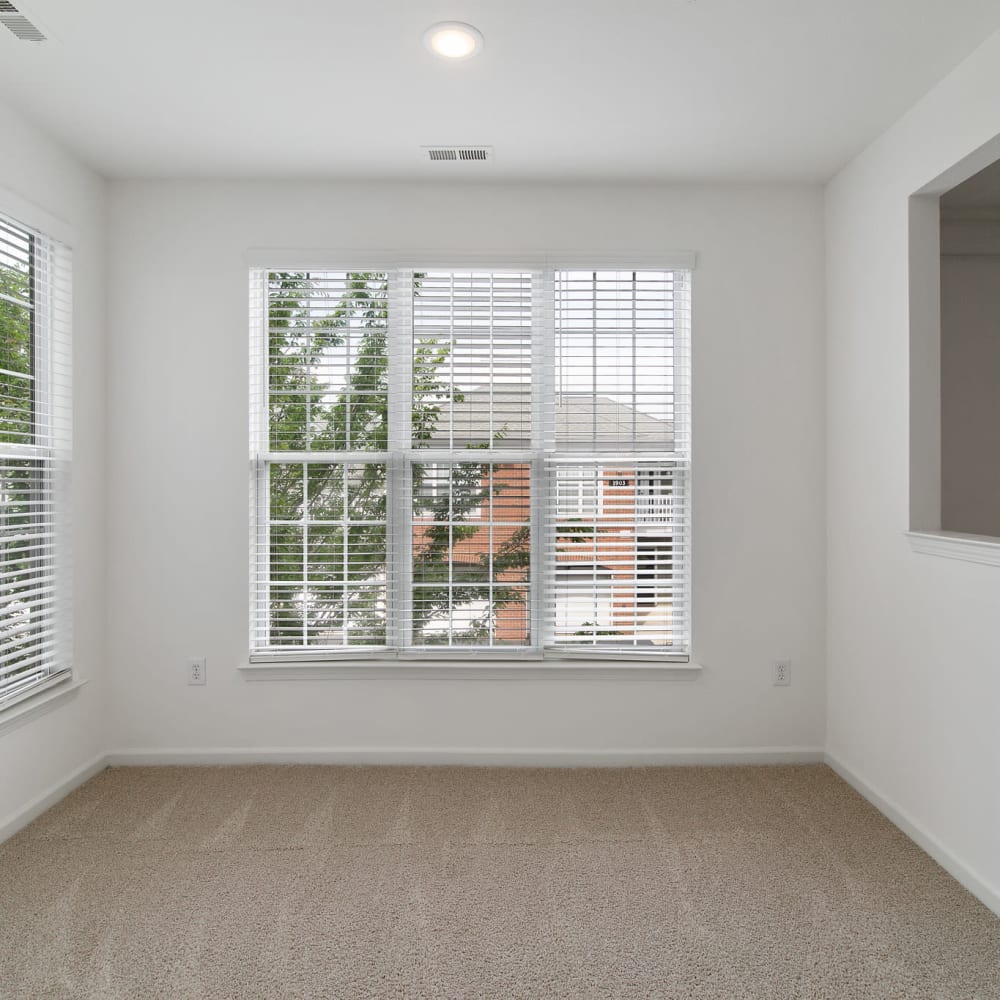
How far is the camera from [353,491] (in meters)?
3.25

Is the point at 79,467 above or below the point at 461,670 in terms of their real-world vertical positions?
above

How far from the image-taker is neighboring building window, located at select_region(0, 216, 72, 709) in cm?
262

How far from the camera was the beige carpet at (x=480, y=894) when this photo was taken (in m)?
1.88

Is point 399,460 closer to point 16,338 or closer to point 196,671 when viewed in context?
point 196,671

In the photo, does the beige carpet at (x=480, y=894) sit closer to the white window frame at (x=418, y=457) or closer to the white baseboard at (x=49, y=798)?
the white baseboard at (x=49, y=798)

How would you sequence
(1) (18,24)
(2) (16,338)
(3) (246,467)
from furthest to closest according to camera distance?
(3) (246,467) → (2) (16,338) → (1) (18,24)

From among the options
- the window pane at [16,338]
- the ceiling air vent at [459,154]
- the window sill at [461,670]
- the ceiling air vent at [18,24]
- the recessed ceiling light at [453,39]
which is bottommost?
the window sill at [461,670]

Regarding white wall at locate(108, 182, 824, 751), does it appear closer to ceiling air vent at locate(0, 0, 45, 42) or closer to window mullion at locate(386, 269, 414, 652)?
window mullion at locate(386, 269, 414, 652)

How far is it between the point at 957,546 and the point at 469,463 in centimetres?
195

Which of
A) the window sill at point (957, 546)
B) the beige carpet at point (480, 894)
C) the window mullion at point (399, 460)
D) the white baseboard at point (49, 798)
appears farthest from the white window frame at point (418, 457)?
the window sill at point (957, 546)

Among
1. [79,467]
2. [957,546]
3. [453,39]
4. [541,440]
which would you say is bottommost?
[957,546]

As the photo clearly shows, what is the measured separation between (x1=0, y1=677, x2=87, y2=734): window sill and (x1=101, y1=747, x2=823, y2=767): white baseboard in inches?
18.6

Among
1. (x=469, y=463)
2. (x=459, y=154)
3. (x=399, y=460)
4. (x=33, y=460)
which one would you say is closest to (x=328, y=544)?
(x=399, y=460)

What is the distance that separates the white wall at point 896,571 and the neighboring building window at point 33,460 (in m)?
3.33
